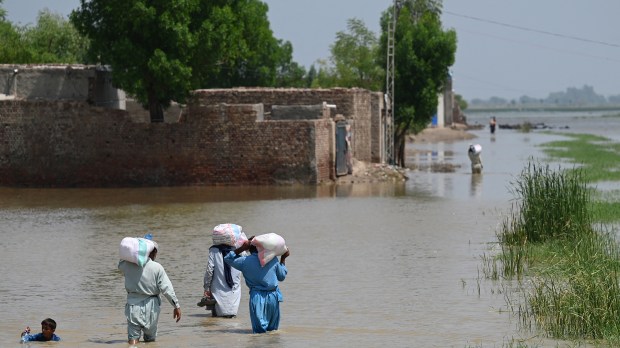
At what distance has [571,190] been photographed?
18297 millimetres

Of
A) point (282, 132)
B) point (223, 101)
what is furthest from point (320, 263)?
point (223, 101)

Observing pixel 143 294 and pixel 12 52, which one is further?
pixel 12 52

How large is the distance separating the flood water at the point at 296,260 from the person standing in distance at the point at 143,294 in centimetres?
29

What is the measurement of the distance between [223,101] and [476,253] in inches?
723

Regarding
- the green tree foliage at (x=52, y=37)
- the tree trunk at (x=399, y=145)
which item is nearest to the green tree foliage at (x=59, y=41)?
the green tree foliage at (x=52, y=37)

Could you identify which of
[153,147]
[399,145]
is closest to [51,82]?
[153,147]

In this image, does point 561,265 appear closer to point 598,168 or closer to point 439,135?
point 598,168

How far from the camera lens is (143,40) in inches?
1299

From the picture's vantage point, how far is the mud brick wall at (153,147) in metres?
33.0

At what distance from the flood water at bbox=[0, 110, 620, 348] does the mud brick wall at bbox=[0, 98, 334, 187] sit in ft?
2.43

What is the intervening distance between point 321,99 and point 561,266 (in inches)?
869

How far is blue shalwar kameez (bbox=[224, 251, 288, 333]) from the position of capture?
12.1 m

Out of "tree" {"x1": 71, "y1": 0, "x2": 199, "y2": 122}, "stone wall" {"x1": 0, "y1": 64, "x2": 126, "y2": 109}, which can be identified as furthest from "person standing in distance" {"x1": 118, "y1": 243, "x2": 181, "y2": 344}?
"stone wall" {"x1": 0, "y1": 64, "x2": 126, "y2": 109}

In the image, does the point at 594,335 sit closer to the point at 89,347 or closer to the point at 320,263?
the point at 89,347
